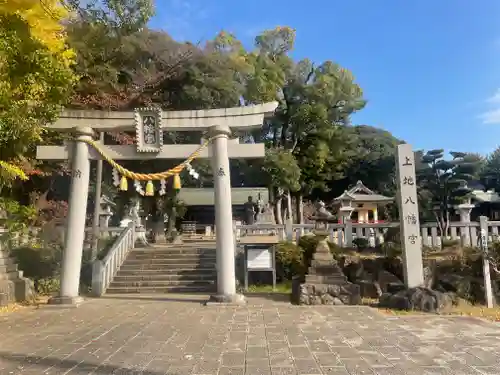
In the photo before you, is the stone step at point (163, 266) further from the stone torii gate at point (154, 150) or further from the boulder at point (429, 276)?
the boulder at point (429, 276)

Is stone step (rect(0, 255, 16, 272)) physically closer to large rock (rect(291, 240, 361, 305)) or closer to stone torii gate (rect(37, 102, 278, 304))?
stone torii gate (rect(37, 102, 278, 304))

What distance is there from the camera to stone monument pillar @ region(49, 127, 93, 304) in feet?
30.0

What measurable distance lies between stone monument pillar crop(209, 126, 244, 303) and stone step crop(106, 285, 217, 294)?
284cm

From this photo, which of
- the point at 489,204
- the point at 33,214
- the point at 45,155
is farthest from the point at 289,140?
the point at 45,155

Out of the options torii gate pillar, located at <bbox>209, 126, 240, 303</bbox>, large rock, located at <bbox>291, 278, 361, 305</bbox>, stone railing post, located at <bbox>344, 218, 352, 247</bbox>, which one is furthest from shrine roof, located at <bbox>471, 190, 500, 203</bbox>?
torii gate pillar, located at <bbox>209, 126, 240, 303</bbox>

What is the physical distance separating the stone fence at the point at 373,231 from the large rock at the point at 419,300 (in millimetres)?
3686

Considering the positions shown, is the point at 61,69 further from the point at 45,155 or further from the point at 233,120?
the point at 233,120

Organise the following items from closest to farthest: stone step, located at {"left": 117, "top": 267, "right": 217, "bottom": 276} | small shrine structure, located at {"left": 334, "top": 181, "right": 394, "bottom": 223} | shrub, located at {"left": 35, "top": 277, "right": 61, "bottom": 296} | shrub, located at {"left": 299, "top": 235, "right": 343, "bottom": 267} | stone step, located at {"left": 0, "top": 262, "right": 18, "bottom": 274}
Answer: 1. stone step, located at {"left": 0, "top": 262, "right": 18, "bottom": 274}
2. shrub, located at {"left": 299, "top": 235, "right": 343, "bottom": 267}
3. shrub, located at {"left": 35, "top": 277, "right": 61, "bottom": 296}
4. stone step, located at {"left": 117, "top": 267, "right": 217, "bottom": 276}
5. small shrine structure, located at {"left": 334, "top": 181, "right": 394, "bottom": 223}

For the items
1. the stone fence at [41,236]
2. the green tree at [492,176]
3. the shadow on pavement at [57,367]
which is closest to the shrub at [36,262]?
the stone fence at [41,236]

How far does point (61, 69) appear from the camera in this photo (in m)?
8.62

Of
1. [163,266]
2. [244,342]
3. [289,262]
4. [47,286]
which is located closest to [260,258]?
[289,262]

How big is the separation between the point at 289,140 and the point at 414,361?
1111 inches

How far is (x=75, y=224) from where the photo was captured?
9.30m

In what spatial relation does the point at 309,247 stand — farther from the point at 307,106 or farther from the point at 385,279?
the point at 307,106
